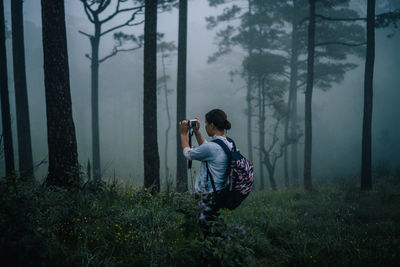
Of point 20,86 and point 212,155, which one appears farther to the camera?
point 20,86

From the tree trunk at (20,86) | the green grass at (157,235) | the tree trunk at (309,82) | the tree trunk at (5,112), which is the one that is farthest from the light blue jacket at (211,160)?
the tree trunk at (20,86)

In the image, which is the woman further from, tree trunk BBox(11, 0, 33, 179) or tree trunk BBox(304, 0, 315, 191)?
tree trunk BBox(11, 0, 33, 179)

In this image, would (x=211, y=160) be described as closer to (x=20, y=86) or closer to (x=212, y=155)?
(x=212, y=155)

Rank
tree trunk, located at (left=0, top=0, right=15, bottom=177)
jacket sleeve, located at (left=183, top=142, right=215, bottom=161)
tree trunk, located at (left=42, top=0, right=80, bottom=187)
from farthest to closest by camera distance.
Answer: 1. tree trunk, located at (left=0, top=0, right=15, bottom=177)
2. tree trunk, located at (left=42, top=0, right=80, bottom=187)
3. jacket sleeve, located at (left=183, top=142, right=215, bottom=161)

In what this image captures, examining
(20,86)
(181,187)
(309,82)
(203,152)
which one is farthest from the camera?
(309,82)

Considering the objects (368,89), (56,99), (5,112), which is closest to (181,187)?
(56,99)

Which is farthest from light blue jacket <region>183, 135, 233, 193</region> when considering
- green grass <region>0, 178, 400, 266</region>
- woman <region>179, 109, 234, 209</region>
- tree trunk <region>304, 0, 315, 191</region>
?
tree trunk <region>304, 0, 315, 191</region>

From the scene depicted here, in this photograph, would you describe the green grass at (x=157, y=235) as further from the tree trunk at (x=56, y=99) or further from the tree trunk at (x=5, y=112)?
the tree trunk at (x=5, y=112)

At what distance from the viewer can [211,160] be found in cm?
283

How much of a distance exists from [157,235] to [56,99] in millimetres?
3965

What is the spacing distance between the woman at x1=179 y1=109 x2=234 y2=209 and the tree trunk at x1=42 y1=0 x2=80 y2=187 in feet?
11.4

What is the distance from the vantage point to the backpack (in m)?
2.77

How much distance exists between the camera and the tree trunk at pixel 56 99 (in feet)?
16.3

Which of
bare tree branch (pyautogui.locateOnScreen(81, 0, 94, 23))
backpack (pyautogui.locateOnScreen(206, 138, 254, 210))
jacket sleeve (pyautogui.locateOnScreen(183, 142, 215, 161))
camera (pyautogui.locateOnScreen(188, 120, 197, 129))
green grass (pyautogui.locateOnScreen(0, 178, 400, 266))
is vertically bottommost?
green grass (pyautogui.locateOnScreen(0, 178, 400, 266))
